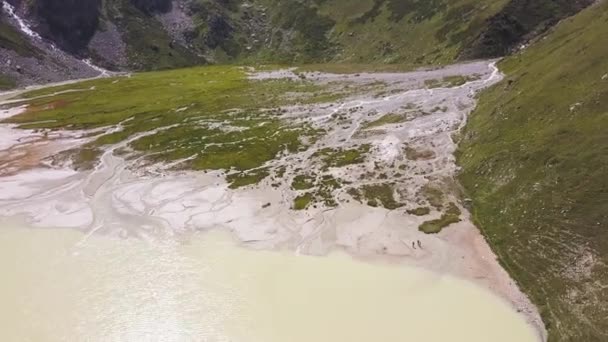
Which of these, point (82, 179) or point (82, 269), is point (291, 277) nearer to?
point (82, 269)

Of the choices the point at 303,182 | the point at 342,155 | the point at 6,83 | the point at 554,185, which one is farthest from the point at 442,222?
the point at 6,83

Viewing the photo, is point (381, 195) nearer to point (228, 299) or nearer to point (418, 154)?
point (418, 154)

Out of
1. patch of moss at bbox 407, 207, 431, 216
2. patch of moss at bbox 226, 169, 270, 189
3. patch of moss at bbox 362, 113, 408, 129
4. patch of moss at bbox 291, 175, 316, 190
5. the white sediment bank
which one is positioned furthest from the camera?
patch of moss at bbox 362, 113, 408, 129

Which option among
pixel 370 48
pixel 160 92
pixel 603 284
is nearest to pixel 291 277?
pixel 603 284

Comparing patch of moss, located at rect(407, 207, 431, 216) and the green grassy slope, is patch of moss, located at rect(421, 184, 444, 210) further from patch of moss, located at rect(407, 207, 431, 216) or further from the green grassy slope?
the green grassy slope

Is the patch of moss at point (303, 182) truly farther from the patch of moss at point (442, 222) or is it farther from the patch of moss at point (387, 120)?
the patch of moss at point (387, 120)

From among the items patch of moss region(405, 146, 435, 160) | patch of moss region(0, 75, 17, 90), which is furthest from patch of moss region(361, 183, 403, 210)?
patch of moss region(0, 75, 17, 90)

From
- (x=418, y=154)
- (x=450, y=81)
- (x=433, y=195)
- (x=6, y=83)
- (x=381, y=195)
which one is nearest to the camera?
(x=433, y=195)

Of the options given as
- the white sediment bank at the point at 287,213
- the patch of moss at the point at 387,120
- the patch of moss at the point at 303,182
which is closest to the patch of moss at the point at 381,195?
the white sediment bank at the point at 287,213
